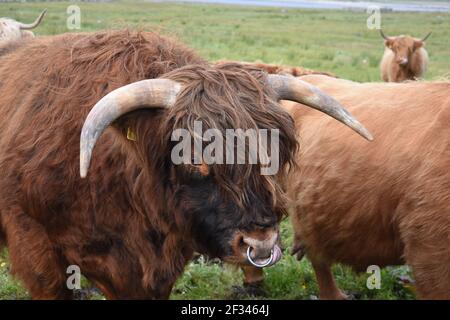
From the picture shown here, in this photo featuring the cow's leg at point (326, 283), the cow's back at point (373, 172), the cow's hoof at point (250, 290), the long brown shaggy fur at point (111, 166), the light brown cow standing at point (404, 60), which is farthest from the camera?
the light brown cow standing at point (404, 60)

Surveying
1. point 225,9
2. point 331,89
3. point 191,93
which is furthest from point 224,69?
point 225,9

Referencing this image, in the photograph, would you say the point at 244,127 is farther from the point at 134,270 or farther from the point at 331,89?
the point at 331,89

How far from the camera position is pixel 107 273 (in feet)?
11.0

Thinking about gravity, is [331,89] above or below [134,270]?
above

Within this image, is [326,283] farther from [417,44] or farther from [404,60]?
[417,44]

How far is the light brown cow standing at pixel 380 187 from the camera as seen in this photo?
375 centimetres

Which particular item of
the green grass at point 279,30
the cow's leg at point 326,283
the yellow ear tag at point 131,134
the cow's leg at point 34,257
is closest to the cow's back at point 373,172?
the cow's leg at point 326,283

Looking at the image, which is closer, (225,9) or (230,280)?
(230,280)

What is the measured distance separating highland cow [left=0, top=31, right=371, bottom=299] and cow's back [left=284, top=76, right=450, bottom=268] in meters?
0.93

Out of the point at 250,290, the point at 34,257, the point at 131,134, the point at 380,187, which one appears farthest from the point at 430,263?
the point at 34,257

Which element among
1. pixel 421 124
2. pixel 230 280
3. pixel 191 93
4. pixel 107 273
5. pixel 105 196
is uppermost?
pixel 191 93

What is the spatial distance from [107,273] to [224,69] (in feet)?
4.42

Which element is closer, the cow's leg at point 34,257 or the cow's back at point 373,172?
the cow's leg at point 34,257
